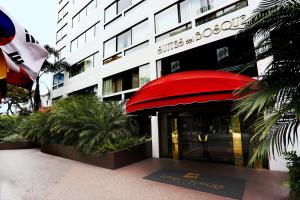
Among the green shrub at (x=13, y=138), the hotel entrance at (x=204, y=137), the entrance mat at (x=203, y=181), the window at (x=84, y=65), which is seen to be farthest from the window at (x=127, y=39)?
the green shrub at (x=13, y=138)

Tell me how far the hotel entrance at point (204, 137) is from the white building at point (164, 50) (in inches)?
1.7

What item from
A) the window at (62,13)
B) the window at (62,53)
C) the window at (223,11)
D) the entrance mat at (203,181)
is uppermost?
the window at (62,13)

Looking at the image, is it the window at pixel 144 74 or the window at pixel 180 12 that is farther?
the window at pixel 144 74

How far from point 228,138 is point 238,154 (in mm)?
785

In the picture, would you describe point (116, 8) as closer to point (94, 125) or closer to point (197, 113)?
point (94, 125)

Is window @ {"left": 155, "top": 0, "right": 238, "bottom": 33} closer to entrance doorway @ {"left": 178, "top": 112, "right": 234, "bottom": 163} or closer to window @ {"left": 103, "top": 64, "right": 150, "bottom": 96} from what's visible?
window @ {"left": 103, "top": 64, "right": 150, "bottom": 96}

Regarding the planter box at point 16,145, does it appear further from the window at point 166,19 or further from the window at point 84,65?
the window at point 166,19

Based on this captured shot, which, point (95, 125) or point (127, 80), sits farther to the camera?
point (127, 80)

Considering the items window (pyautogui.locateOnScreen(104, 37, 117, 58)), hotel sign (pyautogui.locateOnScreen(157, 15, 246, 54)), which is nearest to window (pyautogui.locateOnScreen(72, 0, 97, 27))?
window (pyautogui.locateOnScreen(104, 37, 117, 58))

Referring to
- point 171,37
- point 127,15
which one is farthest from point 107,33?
point 171,37

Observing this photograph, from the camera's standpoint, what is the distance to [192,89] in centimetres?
597

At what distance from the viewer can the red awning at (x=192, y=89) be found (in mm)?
5738

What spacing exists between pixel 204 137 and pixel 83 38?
50.8 ft

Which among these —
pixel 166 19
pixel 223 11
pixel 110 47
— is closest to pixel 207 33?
pixel 223 11
